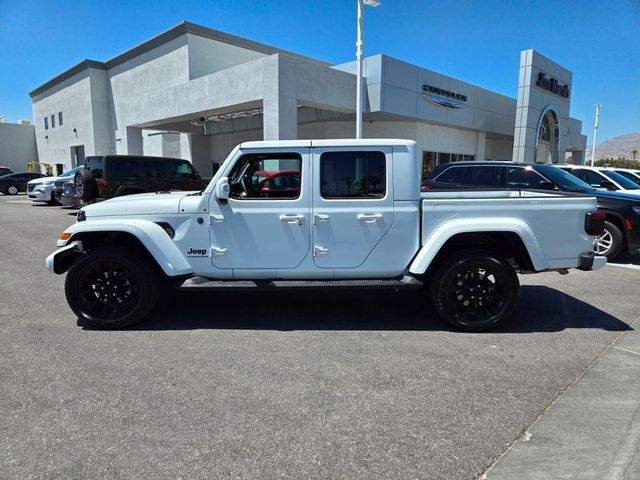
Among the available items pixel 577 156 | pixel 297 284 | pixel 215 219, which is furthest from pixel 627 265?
pixel 577 156

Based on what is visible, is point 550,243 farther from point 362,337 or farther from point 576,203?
point 362,337

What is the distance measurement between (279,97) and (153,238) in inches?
520

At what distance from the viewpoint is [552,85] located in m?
24.8

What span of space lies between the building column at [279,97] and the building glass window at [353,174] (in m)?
12.3

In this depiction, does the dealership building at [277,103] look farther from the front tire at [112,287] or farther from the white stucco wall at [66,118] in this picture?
the front tire at [112,287]

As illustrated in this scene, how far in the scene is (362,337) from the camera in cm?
438

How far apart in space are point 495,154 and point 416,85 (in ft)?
52.0

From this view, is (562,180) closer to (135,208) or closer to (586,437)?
(586,437)

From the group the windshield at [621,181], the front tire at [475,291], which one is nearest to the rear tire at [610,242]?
the windshield at [621,181]

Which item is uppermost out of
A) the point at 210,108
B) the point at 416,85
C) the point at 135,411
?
the point at 416,85

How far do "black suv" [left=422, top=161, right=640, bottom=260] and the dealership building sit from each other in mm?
8593

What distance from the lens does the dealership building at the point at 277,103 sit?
17.8 meters

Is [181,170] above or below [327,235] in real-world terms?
above

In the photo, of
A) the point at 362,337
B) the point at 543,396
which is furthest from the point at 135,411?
the point at 543,396
